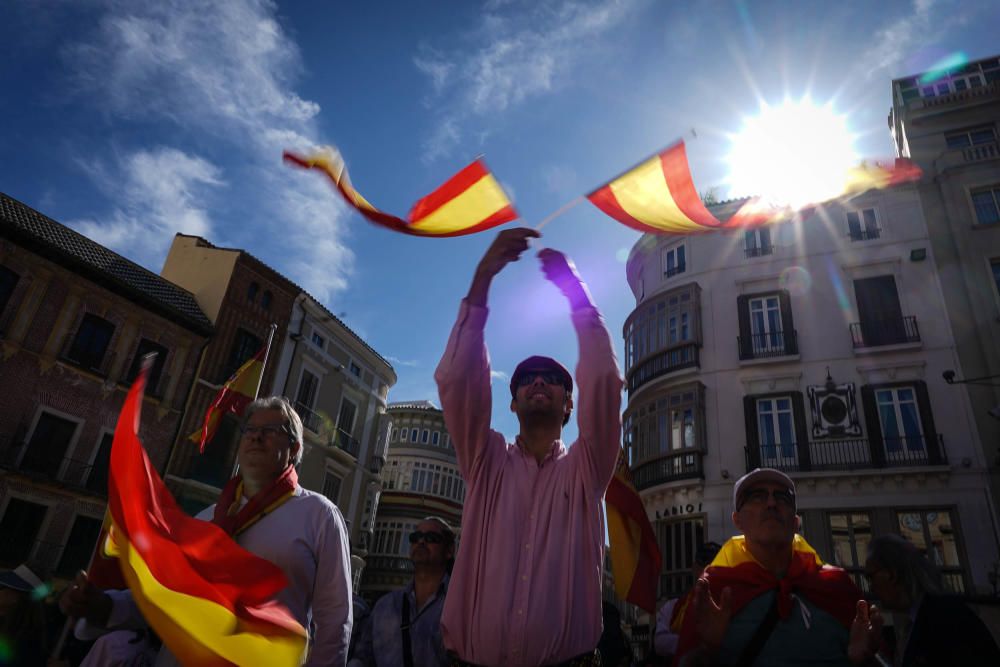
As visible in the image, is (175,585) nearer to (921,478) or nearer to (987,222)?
(921,478)

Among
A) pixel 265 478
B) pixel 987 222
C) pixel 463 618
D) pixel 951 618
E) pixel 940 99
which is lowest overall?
pixel 463 618

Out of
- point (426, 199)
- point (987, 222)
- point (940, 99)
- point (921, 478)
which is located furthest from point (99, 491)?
point (940, 99)

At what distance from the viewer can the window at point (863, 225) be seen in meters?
19.2

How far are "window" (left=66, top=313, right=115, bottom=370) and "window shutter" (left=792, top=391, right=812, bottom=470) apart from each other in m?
21.1

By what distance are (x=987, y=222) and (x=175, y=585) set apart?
72.1 ft

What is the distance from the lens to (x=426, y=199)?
14.7 ft

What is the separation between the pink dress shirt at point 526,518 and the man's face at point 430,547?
2365mm

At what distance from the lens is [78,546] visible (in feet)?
59.8

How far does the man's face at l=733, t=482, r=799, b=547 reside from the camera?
3.07 meters

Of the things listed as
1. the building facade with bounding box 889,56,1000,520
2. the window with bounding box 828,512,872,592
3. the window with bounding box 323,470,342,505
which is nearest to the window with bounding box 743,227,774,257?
the building facade with bounding box 889,56,1000,520

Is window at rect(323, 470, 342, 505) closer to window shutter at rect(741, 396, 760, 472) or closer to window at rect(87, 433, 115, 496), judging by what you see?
window at rect(87, 433, 115, 496)

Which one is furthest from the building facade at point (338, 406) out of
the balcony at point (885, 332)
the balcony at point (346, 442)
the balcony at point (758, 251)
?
the balcony at point (885, 332)

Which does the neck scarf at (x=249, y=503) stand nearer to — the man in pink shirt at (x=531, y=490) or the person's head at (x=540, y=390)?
the man in pink shirt at (x=531, y=490)

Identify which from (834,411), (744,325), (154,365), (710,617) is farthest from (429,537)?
(154,365)
